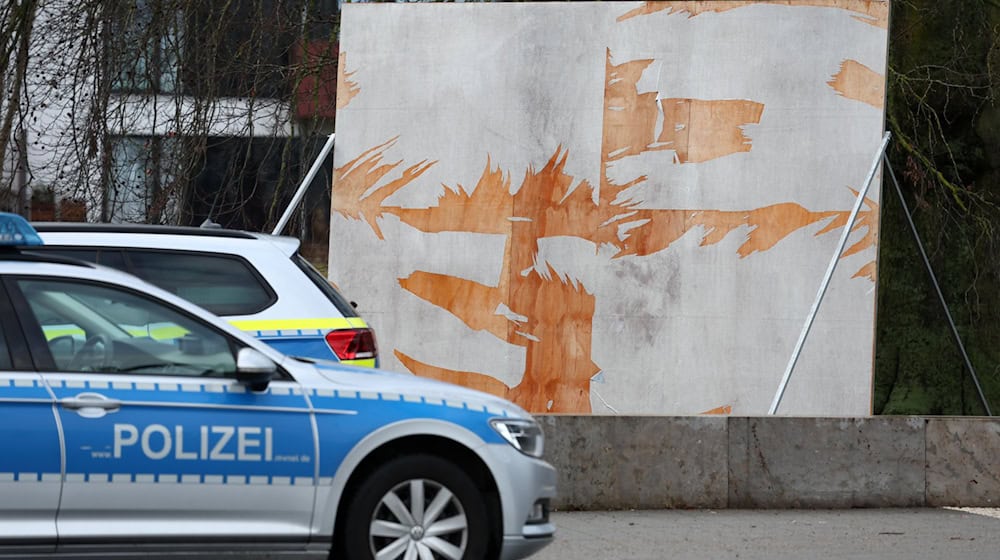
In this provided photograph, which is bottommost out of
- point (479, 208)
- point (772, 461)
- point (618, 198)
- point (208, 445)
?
point (772, 461)

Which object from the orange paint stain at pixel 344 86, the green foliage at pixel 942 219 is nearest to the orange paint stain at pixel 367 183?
the orange paint stain at pixel 344 86

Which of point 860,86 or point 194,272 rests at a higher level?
point 860,86

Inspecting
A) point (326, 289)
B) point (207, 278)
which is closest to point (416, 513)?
point (326, 289)

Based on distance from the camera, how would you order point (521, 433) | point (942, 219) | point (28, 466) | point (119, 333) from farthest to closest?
point (942, 219)
point (521, 433)
point (119, 333)
point (28, 466)

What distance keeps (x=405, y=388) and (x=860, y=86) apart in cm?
808

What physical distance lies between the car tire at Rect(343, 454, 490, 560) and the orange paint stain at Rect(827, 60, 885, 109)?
317 inches

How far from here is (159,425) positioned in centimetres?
651

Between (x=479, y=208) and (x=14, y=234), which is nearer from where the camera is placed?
(x=14, y=234)

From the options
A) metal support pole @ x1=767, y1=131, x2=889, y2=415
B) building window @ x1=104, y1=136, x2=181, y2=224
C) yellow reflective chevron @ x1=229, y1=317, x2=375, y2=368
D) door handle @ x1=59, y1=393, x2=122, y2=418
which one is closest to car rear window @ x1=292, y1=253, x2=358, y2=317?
yellow reflective chevron @ x1=229, y1=317, x2=375, y2=368

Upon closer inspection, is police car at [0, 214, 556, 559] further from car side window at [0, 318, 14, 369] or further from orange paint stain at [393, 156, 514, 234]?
orange paint stain at [393, 156, 514, 234]

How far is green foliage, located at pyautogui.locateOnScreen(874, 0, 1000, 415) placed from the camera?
61.1 feet

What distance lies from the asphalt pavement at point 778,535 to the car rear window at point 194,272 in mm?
2250

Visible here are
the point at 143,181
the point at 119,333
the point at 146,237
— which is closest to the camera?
the point at 119,333

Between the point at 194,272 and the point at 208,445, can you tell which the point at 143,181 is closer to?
the point at 194,272
